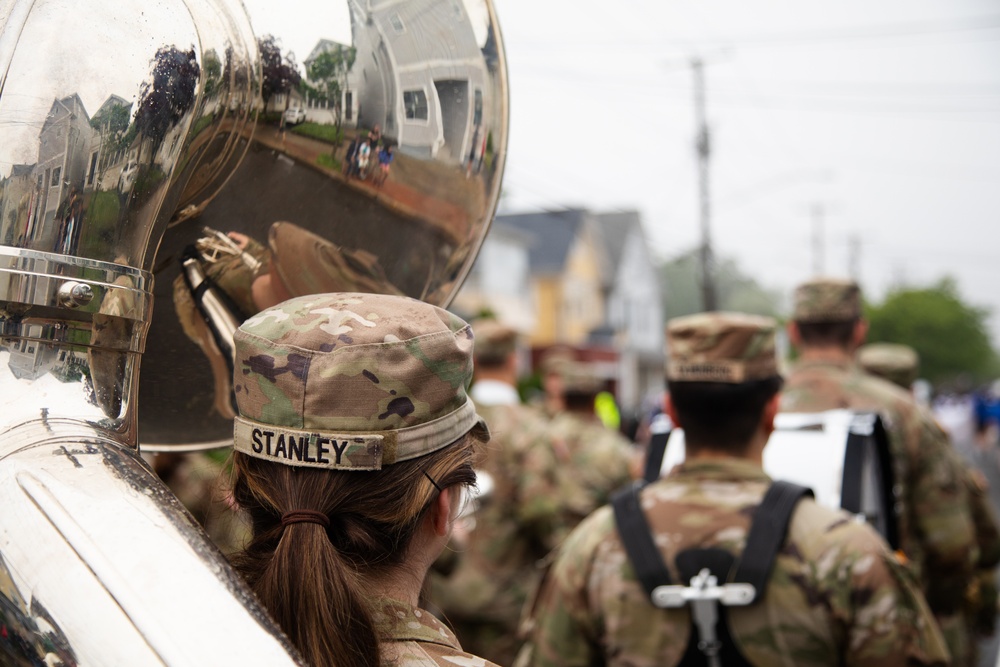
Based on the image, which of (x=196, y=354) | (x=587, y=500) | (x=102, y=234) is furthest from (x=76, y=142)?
(x=587, y=500)

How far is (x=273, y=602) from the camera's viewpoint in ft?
3.77

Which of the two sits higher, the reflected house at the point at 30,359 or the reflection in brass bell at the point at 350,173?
the reflection in brass bell at the point at 350,173

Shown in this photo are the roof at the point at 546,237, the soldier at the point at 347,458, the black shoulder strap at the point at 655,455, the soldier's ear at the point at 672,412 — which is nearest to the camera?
the soldier at the point at 347,458

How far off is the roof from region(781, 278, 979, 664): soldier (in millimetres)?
34594

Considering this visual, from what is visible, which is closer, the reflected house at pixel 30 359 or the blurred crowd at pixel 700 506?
the reflected house at pixel 30 359

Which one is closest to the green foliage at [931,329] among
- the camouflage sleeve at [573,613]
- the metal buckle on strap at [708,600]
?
the camouflage sleeve at [573,613]

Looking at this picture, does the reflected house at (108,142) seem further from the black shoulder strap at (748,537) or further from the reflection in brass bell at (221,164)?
the black shoulder strap at (748,537)

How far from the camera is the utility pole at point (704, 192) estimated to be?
2123 cm

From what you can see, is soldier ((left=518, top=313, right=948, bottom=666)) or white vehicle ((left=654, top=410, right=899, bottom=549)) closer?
soldier ((left=518, top=313, right=948, bottom=666))

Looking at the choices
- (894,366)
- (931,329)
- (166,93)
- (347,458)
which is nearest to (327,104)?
(166,93)

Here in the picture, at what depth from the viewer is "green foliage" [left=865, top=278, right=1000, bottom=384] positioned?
5356cm

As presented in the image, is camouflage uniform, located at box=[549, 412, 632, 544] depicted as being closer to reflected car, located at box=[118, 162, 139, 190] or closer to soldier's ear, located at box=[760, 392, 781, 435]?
soldier's ear, located at box=[760, 392, 781, 435]

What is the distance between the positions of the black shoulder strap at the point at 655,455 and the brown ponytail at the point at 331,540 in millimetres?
1818

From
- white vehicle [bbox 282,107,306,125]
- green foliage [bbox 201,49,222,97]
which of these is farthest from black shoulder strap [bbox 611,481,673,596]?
green foliage [bbox 201,49,222,97]
